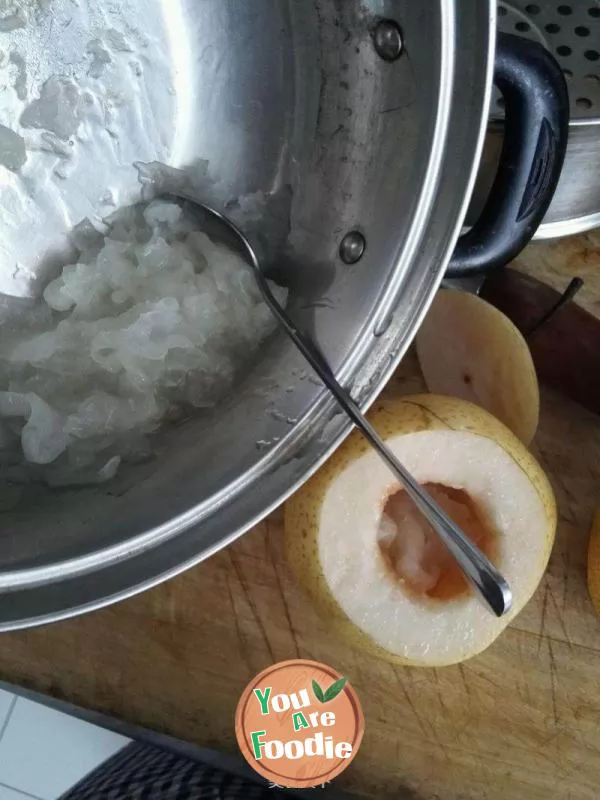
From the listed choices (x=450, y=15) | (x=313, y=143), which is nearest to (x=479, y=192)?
(x=313, y=143)

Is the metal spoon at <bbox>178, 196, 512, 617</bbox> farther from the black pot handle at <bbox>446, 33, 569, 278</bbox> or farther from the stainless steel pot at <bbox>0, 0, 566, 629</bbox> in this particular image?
the black pot handle at <bbox>446, 33, 569, 278</bbox>

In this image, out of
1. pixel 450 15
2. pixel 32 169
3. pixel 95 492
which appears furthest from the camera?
pixel 32 169

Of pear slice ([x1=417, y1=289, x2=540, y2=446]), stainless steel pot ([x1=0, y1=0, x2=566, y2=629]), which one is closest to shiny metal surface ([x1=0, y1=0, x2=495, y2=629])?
stainless steel pot ([x1=0, y1=0, x2=566, y2=629])

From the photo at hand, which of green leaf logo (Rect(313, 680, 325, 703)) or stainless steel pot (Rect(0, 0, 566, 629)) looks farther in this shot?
green leaf logo (Rect(313, 680, 325, 703))

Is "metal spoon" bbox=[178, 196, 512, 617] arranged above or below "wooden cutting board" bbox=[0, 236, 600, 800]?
above

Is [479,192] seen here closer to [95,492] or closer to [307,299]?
[307,299]

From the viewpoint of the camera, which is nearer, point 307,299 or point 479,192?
point 307,299

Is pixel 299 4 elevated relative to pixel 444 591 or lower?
elevated
